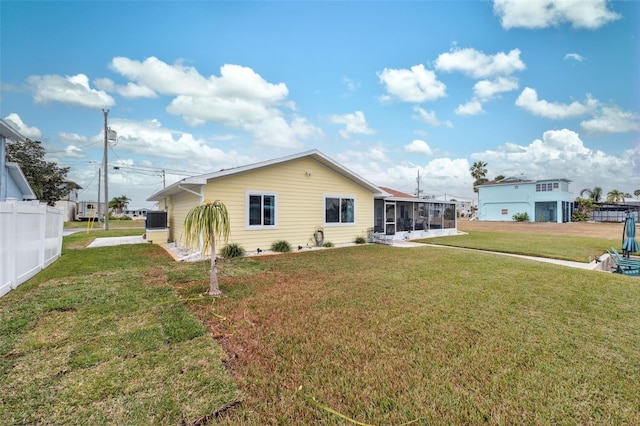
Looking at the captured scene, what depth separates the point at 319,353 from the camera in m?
3.31

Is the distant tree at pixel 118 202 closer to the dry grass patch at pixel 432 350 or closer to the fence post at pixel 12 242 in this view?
the fence post at pixel 12 242

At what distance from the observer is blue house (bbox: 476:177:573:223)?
35562 millimetres

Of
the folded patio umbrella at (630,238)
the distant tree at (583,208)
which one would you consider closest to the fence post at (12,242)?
the folded patio umbrella at (630,238)

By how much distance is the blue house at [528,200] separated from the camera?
117 ft

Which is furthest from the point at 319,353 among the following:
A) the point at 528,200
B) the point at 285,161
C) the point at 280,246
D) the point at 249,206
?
the point at 528,200

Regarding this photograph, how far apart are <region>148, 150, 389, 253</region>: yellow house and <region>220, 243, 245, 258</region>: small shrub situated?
0.70 feet

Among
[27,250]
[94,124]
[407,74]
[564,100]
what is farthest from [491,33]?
[94,124]

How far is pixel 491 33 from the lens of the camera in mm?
13680

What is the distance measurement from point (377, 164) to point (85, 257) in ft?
85.4

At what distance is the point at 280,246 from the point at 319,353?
27.0 feet

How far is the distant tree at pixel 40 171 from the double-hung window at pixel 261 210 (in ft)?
104

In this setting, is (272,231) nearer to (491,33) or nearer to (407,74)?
(407,74)

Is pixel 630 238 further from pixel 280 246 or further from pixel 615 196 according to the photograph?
pixel 615 196

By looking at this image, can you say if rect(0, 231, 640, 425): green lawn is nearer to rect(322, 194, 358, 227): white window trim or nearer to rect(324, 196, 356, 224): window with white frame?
rect(322, 194, 358, 227): white window trim
